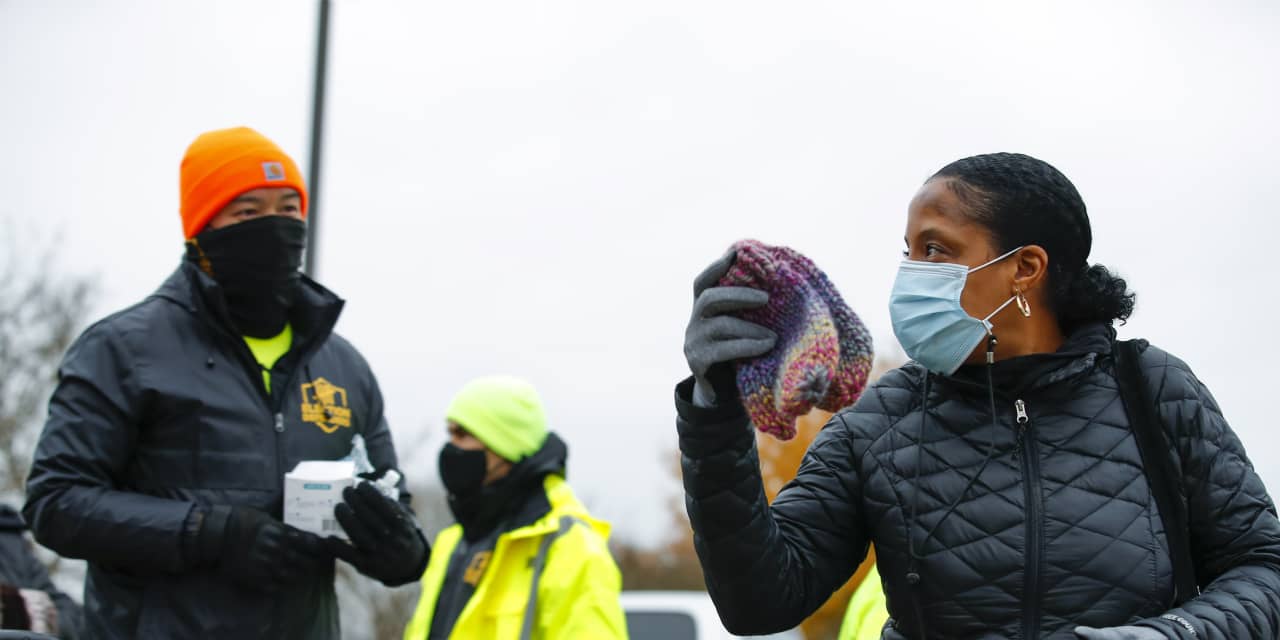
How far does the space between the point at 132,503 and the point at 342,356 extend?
82 centimetres

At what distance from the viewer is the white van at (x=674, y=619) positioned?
7.59 meters

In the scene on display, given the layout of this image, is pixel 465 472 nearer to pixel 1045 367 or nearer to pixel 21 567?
pixel 21 567

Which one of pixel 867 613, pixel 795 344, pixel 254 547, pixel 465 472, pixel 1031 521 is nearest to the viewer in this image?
pixel 795 344

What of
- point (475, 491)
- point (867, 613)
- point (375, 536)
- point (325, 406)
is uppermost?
point (325, 406)

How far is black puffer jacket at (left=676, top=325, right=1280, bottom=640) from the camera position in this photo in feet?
8.25

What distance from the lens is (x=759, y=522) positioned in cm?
257

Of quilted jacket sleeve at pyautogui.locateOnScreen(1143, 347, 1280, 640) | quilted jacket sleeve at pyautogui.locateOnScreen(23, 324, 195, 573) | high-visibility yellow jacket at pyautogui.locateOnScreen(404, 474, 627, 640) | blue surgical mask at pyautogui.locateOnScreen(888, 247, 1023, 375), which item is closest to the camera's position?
quilted jacket sleeve at pyautogui.locateOnScreen(1143, 347, 1280, 640)

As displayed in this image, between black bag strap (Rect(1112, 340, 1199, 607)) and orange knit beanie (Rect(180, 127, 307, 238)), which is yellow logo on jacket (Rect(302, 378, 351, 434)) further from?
black bag strap (Rect(1112, 340, 1199, 607))

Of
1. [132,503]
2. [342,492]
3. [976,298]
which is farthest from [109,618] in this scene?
[976,298]

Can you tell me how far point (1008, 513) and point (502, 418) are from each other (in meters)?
2.88

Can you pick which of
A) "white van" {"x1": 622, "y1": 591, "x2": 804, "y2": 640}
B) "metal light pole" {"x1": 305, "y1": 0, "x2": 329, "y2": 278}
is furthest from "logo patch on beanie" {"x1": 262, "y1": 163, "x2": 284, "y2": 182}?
"white van" {"x1": 622, "y1": 591, "x2": 804, "y2": 640}

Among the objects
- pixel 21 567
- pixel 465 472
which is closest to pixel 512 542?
pixel 465 472

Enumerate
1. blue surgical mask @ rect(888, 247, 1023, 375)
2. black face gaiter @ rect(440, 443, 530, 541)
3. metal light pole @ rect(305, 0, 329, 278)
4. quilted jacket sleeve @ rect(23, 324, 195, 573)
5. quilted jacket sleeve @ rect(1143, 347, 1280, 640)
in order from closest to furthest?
quilted jacket sleeve @ rect(1143, 347, 1280, 640)
blue surgical mask @ rect(888, 247, 1023, 375)
quilted jacket sleeve @ rect(23, 324, 195, 573)
black face gaiter @ rect(440, 443, 530, 541)
metal light pole @ rect(305, 0, 329, 278)

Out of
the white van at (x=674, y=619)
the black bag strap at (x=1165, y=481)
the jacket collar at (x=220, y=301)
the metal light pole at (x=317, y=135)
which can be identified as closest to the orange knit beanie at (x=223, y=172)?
the jacket collar at (x=220, y=301)
